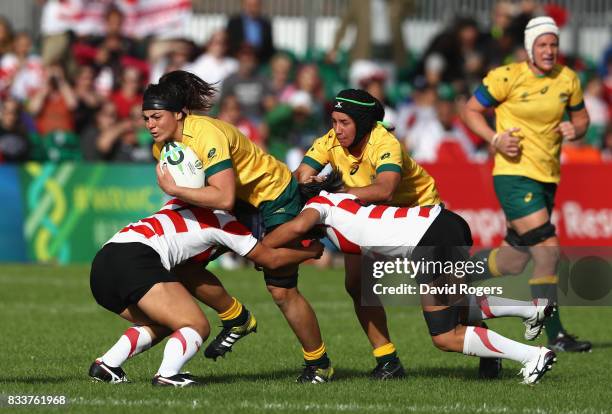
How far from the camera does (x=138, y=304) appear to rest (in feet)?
27.1

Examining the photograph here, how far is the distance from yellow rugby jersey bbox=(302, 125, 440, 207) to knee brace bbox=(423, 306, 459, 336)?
91cm

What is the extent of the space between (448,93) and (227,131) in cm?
1436

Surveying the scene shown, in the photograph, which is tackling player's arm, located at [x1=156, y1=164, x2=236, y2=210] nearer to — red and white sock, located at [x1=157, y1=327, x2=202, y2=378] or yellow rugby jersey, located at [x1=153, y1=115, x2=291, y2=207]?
yellow rugby jersey, located at [x1=153, y1=115, x2=291, y2=207]

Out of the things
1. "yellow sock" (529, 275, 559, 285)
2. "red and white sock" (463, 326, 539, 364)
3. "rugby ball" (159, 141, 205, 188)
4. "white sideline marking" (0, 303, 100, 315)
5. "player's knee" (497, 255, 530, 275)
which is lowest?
"white sideline marking" (0, 303, 100, 315)

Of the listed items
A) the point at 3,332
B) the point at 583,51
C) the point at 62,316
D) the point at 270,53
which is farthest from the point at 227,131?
the point at 583,51

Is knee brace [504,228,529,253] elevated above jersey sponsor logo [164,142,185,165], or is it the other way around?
jersey sponsor logo [164,142,185,165]

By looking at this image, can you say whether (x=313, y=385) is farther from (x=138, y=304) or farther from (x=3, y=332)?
(x=3, y=332)

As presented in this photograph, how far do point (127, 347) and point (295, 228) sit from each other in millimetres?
1320

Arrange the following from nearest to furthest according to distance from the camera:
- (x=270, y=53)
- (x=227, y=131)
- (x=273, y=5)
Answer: (x=227, y=131)
(x=270, y=53)
(x=273, y=5)

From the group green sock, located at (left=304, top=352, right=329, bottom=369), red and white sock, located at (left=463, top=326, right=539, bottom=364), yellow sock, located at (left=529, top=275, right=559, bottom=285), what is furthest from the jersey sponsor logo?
yellow sock, located at (left=529, top=275, right=559, bottom=285)

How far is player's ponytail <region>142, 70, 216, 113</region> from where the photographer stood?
8523mm

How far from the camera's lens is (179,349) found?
320 inches

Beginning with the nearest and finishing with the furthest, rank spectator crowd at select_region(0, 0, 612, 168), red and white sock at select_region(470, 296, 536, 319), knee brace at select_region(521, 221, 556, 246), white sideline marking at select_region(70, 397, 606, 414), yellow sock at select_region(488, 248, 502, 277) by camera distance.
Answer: white sideline marking at select_region(70, 397, 606, 414)
red and white sock at select_region(470, 296, 536, 319)
yellow sock at select_region(488, 248, 502, 277)
knee brace at select_region(521, 221, 556, 246)
spectator crowd at select_region(0, 0, 612, 168)

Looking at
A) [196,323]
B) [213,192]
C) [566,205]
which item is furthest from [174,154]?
[566,205]
